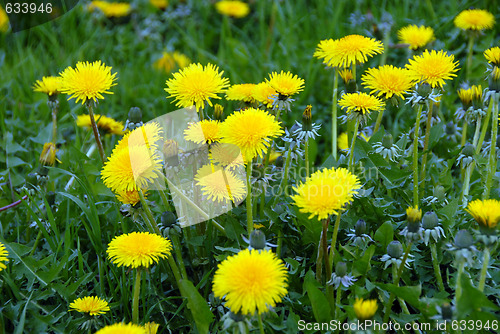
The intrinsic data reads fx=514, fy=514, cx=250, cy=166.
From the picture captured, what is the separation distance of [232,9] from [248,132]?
8.15 feet

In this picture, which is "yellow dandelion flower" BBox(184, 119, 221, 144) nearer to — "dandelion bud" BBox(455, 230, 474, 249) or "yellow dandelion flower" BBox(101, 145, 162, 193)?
"yellow dandelion flower" BBox(101, 145, 162, 193)

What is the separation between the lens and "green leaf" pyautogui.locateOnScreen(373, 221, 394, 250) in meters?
1.39

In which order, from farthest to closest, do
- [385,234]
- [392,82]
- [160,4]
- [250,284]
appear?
[160,4]
[392,82]
[385,234]
[250,284]

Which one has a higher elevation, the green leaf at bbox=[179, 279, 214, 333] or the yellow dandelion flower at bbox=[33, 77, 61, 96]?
the yellow dandelion flower at bbox=[33, 77, 61, 96]

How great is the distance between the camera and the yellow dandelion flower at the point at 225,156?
56.8 inches

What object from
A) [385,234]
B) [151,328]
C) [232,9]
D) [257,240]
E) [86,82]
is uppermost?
[86,82]

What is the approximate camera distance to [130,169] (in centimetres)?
135

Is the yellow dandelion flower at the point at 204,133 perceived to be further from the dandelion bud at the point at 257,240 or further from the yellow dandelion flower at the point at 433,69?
the yellow dandelion flower at the point at 433,69

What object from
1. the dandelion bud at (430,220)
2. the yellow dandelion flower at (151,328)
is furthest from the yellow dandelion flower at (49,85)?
the dandelion bud at (430,220)

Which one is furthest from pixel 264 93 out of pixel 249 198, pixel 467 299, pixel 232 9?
pixel 232 9

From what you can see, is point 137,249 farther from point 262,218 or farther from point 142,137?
point 262,218

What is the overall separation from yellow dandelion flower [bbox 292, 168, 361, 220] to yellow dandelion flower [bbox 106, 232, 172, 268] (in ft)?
1.27

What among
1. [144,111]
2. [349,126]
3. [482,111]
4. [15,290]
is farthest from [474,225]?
[144,111]

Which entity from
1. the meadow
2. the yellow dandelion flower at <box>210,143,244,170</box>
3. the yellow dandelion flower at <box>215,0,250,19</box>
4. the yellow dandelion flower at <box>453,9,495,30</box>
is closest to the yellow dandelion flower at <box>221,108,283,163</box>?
the meadow
